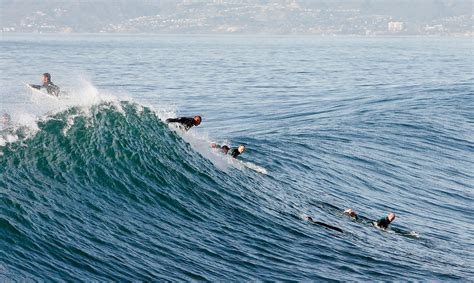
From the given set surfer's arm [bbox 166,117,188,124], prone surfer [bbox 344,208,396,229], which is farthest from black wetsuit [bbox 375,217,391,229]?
surfer's arm [bbox 166,117,188,124]

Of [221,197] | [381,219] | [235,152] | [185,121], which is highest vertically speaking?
[185,121]

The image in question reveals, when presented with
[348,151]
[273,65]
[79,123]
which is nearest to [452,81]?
[273,65]

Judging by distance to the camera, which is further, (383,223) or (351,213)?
(351,213)

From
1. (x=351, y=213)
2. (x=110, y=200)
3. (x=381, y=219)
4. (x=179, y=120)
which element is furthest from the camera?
(x=179, y=120)

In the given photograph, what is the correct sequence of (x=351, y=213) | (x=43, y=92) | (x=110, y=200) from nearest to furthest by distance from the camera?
1. (x=110, y=200)
2. (x=351, y=213)
3. (x=43, y=92)

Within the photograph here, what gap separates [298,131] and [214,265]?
25286mm

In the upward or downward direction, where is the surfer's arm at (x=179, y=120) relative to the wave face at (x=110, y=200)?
upward

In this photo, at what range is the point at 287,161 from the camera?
3300cm

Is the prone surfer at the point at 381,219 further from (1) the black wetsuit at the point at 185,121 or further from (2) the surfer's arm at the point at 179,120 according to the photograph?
(2) the surfer's arm at the point at 179,120

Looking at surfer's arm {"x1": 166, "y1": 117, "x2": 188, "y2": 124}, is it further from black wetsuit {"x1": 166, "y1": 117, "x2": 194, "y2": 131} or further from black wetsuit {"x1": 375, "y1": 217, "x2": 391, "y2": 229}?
black wetsuit {"x1": 375, "y1": 217, "x2": 391, "y2": 229}

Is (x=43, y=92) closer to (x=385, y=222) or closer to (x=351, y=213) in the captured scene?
(x=351, y=213)

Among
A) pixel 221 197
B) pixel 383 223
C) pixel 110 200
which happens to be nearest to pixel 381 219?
pixel 383 223

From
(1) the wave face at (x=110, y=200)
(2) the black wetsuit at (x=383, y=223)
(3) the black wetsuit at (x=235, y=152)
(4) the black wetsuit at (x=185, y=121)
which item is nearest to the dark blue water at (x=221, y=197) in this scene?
(1) the wave face at (x=110, y=200)

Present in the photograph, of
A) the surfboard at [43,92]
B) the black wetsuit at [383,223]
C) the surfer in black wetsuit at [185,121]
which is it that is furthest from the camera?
the surfboard at [43,92]
